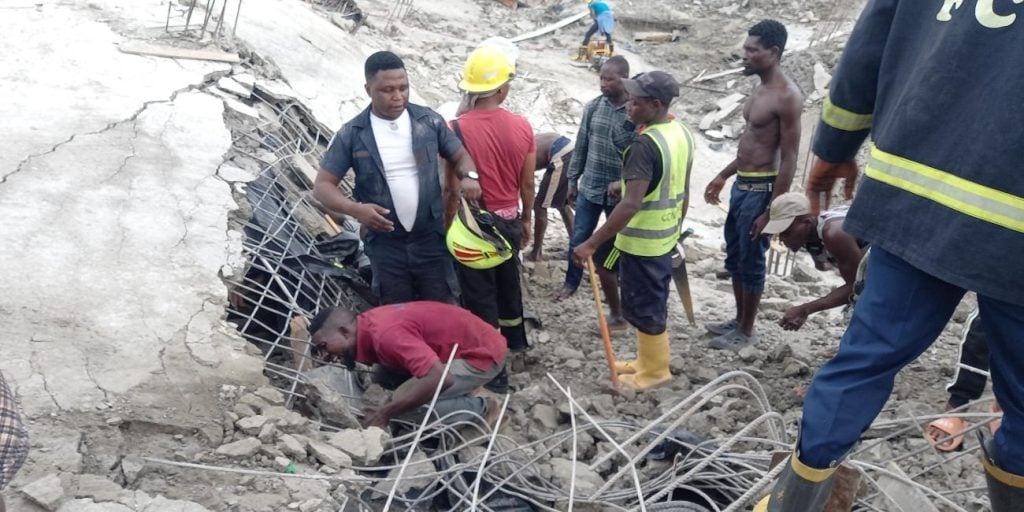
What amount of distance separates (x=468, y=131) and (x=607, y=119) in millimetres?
1188

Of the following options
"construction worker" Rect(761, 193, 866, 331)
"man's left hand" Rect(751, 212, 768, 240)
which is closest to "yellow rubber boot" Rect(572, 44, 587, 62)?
"man's left hand" Rect(751, 212, 768, 240)

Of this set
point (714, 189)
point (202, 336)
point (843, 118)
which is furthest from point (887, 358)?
point (714, 189)

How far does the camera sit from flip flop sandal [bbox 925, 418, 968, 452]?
3.49 m

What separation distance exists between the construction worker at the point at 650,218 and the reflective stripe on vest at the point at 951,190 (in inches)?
78.3

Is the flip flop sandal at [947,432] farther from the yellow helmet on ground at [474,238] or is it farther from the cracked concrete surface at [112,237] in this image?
the cracked concrete surface at [112,237]

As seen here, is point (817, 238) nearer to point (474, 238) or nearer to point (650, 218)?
point (650, 218)

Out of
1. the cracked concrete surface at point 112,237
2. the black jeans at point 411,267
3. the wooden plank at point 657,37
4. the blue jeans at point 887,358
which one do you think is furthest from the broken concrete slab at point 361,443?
the wooden plank at point 657,37

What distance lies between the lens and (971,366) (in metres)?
3.76

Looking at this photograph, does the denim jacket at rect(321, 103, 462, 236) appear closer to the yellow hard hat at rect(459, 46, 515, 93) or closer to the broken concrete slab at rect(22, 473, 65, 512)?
the yellow hard hat at rect(459, 46, 515, 93)

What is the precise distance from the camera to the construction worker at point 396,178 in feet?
13.9

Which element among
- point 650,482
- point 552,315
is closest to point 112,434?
point 650,482

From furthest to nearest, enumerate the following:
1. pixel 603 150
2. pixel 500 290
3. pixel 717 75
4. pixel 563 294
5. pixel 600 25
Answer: pixel 600 25 < pixel 717 75 < pixel 563 294 < pixel 603 150 < pixel 500 290

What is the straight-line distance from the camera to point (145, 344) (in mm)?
3512

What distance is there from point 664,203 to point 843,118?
1.91 m
